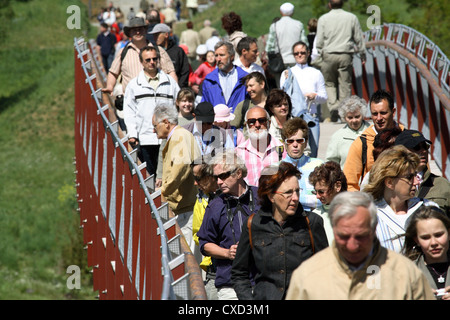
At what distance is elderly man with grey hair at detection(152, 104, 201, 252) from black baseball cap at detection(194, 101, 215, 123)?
23 cm

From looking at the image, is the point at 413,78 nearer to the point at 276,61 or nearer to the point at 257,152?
A: the point at 276,61

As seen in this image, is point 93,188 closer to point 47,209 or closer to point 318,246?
point 318,246

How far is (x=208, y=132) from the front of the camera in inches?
366

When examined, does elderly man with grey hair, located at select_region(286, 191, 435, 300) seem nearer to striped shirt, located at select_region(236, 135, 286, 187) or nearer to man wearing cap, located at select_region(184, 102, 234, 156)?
striped shirt, located at select_region(236, 135, 286, 187)

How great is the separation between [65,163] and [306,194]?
42206 millimetres

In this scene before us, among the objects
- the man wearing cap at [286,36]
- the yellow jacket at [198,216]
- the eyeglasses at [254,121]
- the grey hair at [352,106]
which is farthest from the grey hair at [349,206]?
the man wearing cap at [286,36]

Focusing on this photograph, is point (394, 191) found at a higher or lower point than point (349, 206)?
lower

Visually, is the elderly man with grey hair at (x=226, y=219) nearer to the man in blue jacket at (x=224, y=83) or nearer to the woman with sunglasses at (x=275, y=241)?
the woman with sunglasses at (x=275, y=241)

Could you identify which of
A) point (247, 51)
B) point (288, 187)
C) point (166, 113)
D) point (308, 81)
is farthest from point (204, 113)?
point (288, 187)

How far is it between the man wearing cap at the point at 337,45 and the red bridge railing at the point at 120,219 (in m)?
3.72

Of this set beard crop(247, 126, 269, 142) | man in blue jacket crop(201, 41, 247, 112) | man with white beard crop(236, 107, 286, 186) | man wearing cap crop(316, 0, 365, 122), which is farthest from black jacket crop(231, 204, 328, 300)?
man wearing cap crop(316, 0, 365, 122)

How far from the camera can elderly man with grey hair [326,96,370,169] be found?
30.1 ft

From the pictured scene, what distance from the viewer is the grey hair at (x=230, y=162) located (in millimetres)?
6789

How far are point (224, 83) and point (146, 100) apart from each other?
90 cm
